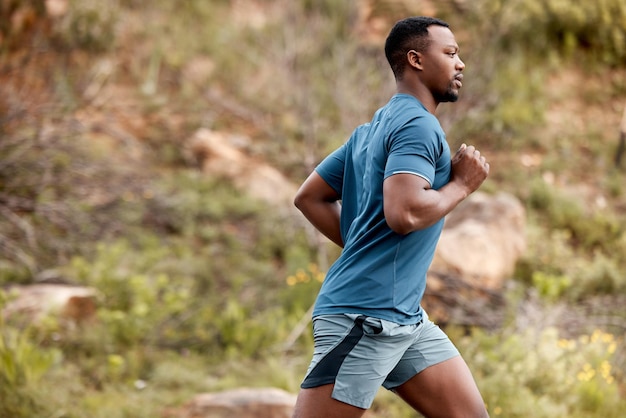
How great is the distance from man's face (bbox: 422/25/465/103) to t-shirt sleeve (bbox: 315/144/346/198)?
449 millimetres

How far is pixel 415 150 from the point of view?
218 cm

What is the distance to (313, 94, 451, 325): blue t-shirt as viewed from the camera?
7.30 ft

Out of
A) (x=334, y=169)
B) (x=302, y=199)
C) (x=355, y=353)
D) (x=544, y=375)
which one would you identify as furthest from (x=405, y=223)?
(x=544, y=375)

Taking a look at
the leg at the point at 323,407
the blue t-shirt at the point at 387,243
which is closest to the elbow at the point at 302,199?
the blue t-shirt at the point at 387,243

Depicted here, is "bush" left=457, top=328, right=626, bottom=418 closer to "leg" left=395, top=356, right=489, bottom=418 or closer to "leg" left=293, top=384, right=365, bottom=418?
"leg" left=395, top=356, right=489, bottom=418

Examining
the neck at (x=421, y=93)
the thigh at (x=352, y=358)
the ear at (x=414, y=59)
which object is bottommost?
the thigh at (x=352, y=358)

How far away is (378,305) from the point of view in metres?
2.31

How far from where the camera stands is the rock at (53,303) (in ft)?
17.5

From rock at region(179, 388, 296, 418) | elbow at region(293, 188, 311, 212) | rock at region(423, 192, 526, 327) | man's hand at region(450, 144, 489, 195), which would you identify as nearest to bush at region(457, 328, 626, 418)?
rock at region(423, 192, 526, 327)

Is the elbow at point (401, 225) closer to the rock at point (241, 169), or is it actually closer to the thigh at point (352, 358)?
the thigh at point (352, 358)

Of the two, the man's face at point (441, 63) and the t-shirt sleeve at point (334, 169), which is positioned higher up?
the man's face at point (441, 63)

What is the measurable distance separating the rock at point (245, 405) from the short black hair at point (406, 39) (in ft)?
7.84

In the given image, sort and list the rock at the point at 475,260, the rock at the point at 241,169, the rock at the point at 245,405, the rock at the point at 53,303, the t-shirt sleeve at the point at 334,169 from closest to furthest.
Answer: the t-shirt sleeve at the point at 334,169 → the rock at the point at 245,405 → the rock at the point at 53,303 → the rock at the point at 475,260 → the rock at the point at 241,169

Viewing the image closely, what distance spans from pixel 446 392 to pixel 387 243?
0.57 m
